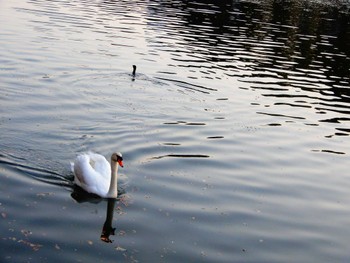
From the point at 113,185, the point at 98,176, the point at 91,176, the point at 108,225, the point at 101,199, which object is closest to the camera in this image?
the point at 108,225

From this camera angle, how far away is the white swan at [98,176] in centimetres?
1639

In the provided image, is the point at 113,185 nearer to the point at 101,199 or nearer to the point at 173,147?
the point at 101,199

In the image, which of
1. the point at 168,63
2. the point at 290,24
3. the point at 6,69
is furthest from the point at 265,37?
the point at 6,69

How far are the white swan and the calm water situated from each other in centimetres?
33

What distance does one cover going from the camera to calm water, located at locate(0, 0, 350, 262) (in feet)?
47.1

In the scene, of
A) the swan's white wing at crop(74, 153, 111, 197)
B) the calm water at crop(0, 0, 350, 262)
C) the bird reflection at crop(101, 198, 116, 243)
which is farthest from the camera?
the swan's white wing at crop(74, 153, 111, 197)

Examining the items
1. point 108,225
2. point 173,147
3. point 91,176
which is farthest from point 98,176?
point 173,147

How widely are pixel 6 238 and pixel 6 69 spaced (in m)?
18.5

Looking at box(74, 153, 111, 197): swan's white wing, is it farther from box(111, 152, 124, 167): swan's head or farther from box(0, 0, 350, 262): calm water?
box(111, 152, 124, 167): swan's head

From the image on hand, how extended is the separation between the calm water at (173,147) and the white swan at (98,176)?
1.07 ft

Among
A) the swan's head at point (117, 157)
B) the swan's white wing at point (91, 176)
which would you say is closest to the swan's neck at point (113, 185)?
the swan's head at point (117, 157)

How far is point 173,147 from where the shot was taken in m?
21.2

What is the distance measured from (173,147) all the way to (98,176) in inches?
193

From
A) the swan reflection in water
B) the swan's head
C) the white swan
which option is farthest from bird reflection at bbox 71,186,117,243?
the swan's head
